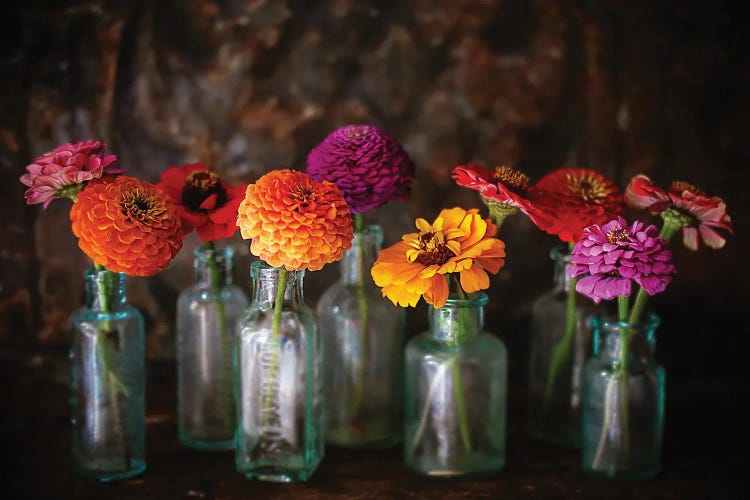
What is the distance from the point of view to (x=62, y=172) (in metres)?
0.80

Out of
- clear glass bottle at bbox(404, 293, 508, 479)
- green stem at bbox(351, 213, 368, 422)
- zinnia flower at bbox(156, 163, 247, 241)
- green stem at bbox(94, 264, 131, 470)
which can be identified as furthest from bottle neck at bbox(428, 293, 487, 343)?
green stem at bbox(94, 264, 131, 470)

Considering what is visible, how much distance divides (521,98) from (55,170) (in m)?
0.62

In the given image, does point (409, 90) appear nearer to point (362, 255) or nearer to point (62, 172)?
point (362, 255)

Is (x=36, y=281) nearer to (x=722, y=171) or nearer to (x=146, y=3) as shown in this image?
(x=146, y=3)

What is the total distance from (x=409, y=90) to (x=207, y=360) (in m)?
0.45

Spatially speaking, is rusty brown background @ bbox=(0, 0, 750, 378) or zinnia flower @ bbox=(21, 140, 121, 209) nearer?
zinnia flower @ bbox=(21, 140, 121, 209)

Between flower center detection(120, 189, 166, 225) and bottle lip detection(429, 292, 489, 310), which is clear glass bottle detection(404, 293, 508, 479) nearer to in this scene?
bottle lip detection(429, 292, 489, 310)

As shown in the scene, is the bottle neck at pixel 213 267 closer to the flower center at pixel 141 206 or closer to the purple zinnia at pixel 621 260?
the flower center at pixel 141 206

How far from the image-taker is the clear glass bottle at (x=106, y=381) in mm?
897

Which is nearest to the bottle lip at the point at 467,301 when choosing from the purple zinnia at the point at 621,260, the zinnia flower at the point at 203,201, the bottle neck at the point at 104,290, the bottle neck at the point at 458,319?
the bottle neck at the point at 458,319

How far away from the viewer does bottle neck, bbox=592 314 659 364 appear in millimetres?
903

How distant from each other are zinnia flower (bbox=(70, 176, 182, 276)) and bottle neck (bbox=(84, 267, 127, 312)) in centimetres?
9

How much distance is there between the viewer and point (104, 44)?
3.79 ft

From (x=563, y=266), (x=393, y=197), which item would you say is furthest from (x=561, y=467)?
(x=393, y=197)
